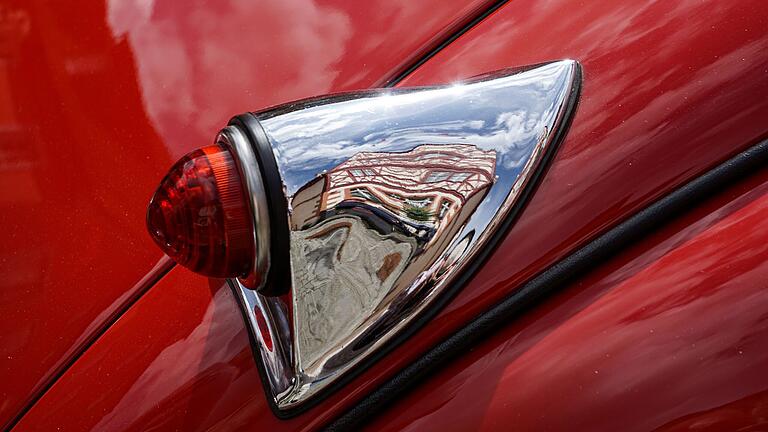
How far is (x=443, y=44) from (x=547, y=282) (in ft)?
1.10

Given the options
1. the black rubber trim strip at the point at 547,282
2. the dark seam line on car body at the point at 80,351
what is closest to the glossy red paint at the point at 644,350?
the black rubber trim strip at the point at 547,282

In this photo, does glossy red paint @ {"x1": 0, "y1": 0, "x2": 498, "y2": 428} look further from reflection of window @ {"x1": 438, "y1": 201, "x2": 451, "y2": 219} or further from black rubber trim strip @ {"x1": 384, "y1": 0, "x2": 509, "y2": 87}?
reflection of window @ {"x1": 438, "y1": 201, "x2": 451, "y2": 219}

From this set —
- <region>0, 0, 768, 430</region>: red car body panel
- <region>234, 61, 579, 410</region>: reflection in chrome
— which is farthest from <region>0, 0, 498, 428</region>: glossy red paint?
<region>234, 61, 579, 410</region>: reflection in chrome

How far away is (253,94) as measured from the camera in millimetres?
1078

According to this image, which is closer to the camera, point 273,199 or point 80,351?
point 273,199

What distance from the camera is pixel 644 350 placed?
31.4 inches

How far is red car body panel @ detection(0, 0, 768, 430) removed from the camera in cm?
89

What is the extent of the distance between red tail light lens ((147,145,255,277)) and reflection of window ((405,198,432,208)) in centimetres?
15

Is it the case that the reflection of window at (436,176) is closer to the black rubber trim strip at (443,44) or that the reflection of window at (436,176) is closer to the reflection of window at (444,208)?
the reflection of window at (444,208)

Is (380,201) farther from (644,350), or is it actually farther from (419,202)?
(644,350)

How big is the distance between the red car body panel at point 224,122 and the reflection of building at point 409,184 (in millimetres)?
67

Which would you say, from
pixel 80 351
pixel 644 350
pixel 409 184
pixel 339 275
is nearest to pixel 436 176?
pixel 409 184

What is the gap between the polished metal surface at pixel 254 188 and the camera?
798 mm

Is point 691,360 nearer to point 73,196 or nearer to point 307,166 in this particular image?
point 307,166
